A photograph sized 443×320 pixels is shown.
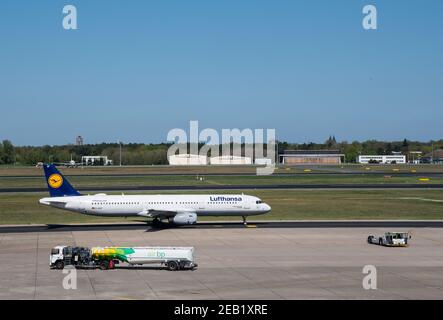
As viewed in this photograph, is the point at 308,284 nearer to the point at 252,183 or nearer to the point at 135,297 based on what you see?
the point at 135,297

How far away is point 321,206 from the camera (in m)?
95.9

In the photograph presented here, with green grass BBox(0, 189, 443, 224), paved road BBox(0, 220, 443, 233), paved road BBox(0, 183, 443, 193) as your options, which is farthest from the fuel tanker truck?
paved road BBox(0, 183, 443, 193)

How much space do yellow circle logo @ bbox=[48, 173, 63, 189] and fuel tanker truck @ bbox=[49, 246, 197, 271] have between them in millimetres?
28768

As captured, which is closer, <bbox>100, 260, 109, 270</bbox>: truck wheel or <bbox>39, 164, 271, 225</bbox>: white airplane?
<bbox>100, 260, 109, 270</bbox>: truck wheel

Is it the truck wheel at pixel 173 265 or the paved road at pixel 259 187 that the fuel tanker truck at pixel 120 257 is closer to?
the truck wheel at pixel 173 265

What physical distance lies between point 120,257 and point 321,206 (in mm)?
52304

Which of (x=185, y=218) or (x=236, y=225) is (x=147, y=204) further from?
(x=236, y=225)

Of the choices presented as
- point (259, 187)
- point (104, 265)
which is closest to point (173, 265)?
point (104, 265)

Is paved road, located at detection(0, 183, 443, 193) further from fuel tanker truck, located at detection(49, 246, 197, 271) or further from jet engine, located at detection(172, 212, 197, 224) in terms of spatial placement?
fuel tanker truck, located at detection(49, 246, 197, 271)

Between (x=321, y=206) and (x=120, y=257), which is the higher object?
(x=120, y=257)

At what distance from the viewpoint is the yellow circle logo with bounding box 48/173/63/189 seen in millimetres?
77000

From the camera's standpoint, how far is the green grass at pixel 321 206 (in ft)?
278

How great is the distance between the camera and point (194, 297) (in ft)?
128

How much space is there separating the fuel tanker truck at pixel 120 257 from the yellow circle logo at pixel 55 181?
28768 millimetres
